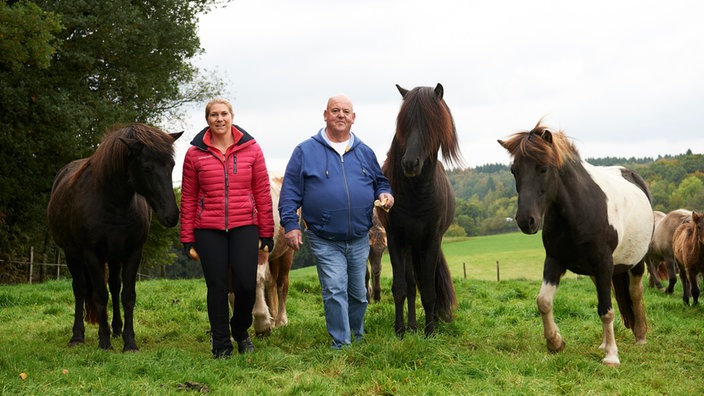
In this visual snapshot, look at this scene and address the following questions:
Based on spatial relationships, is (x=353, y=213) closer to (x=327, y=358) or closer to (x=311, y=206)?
(x=311, y=206)

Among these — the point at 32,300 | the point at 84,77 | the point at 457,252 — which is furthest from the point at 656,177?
the point at 32,300

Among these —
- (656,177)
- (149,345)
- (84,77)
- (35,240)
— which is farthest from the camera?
(656,177)

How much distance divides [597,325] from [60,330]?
7.03m

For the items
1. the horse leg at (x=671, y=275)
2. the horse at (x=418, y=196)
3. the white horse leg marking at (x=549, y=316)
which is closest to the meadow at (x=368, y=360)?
the white horse leg marking at (x=549, y=316)

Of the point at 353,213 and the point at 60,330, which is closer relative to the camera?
the point at 353,213

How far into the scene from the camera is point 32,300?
1050cm

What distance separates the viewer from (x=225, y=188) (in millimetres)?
5496

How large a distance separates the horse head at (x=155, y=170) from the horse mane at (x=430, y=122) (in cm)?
232

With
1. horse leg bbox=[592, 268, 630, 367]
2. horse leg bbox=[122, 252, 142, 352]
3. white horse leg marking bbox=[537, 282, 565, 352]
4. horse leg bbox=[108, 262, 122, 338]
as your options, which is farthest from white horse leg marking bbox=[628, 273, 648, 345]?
horse leg bbox=[108, 262, 122, 338]

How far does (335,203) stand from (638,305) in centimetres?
398

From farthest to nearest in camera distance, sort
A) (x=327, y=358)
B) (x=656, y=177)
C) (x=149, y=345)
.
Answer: (x=656, y=177)
(x=149, y=345)
(x=327, y=358)

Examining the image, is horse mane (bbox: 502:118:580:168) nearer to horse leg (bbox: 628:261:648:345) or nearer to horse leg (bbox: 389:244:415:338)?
horse leg (bbox: 389:244:415:338)

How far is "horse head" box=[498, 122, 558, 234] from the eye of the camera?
5.47 meters

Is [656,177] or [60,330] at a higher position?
[656,177]
